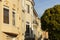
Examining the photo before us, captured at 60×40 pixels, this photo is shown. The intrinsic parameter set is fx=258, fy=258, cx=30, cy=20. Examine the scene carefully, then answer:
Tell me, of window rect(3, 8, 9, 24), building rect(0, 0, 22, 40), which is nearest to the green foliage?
building rect(0, 0, 22, 40)

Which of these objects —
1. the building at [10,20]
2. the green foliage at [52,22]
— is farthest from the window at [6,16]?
the green foliage at [52,22]

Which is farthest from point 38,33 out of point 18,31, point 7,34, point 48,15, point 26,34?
point 48,15

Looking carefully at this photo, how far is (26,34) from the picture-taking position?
3859 centimetres

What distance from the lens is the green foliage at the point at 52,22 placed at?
62281 millimetres

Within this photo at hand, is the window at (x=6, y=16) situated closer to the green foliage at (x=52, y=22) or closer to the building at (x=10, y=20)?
the building at (x=10, y=20)

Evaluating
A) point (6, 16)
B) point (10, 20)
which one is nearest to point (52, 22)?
point (10, 20)

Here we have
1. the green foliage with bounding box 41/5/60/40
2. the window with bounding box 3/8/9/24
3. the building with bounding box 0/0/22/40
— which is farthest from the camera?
the green foliage with bounding box 41/5/60/40

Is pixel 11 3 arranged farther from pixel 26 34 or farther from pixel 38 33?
pixel 38 33

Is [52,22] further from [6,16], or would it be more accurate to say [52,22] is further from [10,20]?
[6,16]

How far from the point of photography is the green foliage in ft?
204

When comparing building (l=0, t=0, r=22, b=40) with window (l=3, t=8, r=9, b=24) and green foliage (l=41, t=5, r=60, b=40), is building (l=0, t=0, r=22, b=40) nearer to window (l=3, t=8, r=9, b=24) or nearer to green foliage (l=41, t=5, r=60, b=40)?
window (l=3, t=8, r=9, b=24)

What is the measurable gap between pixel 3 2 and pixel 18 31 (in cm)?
461

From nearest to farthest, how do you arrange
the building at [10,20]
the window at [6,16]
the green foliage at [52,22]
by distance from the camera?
1. the building at [10,20]
2. the window at [6,16]
3. the green foliage at [52,22]

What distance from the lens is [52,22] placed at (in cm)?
6494
